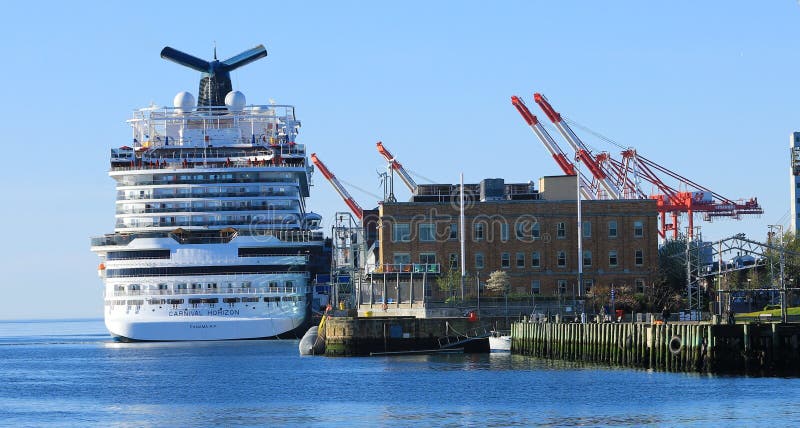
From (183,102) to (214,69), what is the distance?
33.7 ft

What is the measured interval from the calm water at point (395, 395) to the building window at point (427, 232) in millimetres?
26745

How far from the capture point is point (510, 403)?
5844 cm

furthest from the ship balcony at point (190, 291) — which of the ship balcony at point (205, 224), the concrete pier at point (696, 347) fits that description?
the concrete pier at point (696, 347)

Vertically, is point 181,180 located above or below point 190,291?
above

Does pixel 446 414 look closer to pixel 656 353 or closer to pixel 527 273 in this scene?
pixel 656 353

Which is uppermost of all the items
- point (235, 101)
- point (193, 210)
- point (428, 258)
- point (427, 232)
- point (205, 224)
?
point (235, 101)

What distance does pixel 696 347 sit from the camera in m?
65.3

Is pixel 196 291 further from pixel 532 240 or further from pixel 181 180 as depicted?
pixel 532 240

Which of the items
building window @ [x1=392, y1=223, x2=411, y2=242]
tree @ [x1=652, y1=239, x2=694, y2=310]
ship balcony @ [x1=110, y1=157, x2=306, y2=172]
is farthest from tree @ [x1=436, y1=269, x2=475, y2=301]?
ship balcony @ [x1=110, y1=157, x2=306, y2=172]

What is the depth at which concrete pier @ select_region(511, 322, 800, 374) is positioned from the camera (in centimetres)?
6331

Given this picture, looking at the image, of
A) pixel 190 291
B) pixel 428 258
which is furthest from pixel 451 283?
pixel 190 291

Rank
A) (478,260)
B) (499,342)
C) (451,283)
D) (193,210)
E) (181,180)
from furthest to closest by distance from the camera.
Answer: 1. (181,180)
2. (193,210)
3. (478,260)
4. (451,283)
5. (499,342)

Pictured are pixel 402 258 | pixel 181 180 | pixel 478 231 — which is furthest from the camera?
pixel 181 180

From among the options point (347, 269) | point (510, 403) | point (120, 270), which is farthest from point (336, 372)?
point (120, 270)
